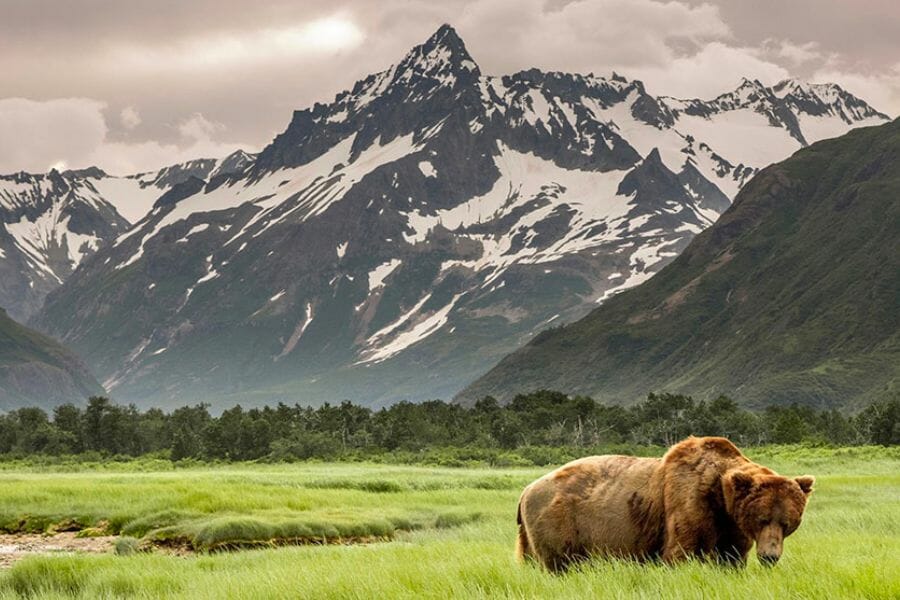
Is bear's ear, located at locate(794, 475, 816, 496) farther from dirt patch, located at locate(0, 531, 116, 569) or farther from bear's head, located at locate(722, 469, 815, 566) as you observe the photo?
dirt patch, located at locate(0, 531, 116, 569)

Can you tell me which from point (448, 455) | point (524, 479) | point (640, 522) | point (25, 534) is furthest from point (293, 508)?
point (448, 455)

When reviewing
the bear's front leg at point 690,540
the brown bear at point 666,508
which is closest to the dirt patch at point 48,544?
the brown bear at point 666,508

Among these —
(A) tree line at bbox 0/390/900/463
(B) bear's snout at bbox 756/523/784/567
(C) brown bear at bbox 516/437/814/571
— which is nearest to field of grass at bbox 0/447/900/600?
(B) bear's snout at bbox 756/523/784/567

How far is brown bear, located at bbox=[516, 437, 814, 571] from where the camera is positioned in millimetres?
13312

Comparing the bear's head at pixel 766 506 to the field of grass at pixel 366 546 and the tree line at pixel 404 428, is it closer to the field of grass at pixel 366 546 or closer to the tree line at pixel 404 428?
the field of grass at pixel 366 546

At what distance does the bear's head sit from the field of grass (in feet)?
1.37

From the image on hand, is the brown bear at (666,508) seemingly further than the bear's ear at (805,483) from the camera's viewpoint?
No

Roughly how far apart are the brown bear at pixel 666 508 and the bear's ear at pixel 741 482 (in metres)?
0.01

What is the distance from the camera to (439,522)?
120 feet

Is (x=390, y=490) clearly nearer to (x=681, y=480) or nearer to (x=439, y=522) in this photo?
(x=439, y=522)

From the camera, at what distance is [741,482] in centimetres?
1338

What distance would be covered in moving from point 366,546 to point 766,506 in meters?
15.3

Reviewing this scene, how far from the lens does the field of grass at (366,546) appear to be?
42.9 ft

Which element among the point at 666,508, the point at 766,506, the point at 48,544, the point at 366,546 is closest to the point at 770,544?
the point at 766,506
